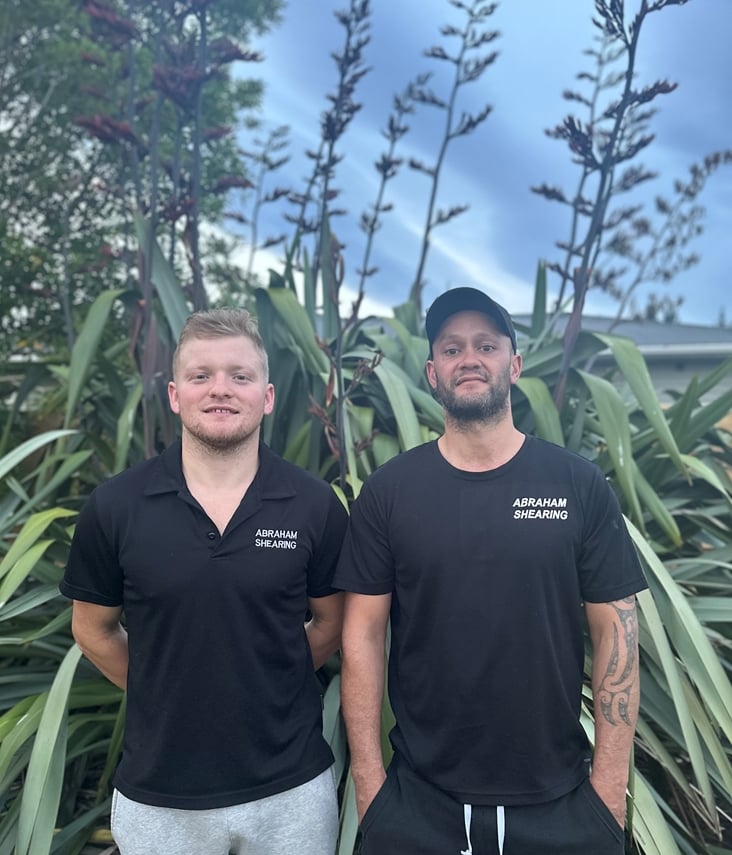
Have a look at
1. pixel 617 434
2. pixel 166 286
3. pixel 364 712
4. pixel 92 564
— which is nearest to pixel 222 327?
pixel 92 564

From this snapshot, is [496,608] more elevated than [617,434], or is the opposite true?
[617,434]

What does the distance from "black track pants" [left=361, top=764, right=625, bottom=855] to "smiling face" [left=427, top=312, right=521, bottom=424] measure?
32.0 inches

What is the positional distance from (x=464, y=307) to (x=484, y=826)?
1.12 m

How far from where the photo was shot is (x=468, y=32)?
3701mm

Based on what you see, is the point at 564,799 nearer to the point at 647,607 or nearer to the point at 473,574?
the point at 473,574

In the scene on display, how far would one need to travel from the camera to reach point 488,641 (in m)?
1.65

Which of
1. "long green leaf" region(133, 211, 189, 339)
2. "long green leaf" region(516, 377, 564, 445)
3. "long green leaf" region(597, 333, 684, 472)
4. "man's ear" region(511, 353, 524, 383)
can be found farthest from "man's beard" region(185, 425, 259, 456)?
"long green leaf" region(597, 333, 684, 472)

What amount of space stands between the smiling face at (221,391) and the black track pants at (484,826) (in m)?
0.86

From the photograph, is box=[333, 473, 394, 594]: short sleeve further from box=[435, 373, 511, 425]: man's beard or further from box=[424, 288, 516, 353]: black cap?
box=[424, 288, 516, 353]: black cap

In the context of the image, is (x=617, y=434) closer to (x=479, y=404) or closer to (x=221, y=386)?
(x=479, y=404)

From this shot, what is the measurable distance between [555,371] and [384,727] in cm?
188

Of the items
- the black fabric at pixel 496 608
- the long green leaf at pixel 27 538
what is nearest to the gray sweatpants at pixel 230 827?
the black fabric at pixel 496 608

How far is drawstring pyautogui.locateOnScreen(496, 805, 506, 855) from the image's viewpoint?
5.22ft

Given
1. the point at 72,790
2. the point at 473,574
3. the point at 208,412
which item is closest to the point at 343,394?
the point at 208,412
